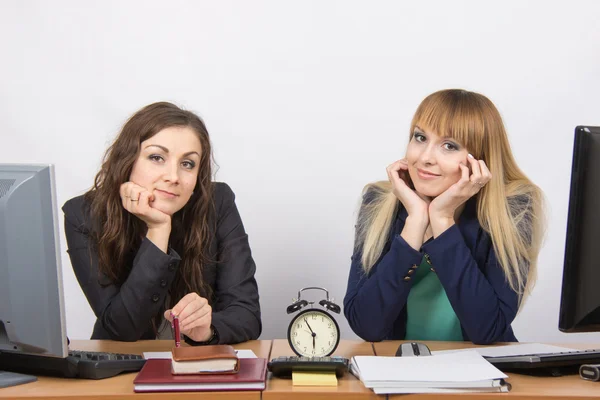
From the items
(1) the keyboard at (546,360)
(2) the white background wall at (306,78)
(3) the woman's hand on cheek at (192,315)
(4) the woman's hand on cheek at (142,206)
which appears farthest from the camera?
(2) the white background wall at (306,78)

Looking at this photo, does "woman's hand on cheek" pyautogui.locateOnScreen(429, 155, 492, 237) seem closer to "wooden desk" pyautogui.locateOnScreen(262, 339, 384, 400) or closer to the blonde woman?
the blonde woman

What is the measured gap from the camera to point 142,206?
2613 mm

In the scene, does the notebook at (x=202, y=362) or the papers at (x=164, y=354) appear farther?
the papers at (x=164, y=354)

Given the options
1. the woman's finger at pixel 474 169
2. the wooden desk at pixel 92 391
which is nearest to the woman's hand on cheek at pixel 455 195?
the woman's finger at pixel 474 169

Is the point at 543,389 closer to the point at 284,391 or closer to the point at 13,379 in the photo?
the point at 284,391

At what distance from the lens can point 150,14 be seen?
4027 millimetres

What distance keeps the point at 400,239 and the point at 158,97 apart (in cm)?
201

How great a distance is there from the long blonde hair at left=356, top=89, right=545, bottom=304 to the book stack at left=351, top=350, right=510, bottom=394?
0.69m

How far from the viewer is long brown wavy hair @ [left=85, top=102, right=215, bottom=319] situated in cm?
272

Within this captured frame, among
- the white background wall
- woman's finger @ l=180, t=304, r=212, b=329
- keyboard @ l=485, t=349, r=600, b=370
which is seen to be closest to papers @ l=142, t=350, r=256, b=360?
woman's finger @ l=180, t=304, r=212, b=329

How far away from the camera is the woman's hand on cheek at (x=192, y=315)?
2283 mm

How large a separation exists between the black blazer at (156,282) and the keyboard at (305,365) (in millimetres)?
548

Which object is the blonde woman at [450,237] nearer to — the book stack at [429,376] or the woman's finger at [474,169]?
the woman's finger at [474,169]

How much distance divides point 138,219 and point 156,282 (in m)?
0.43
